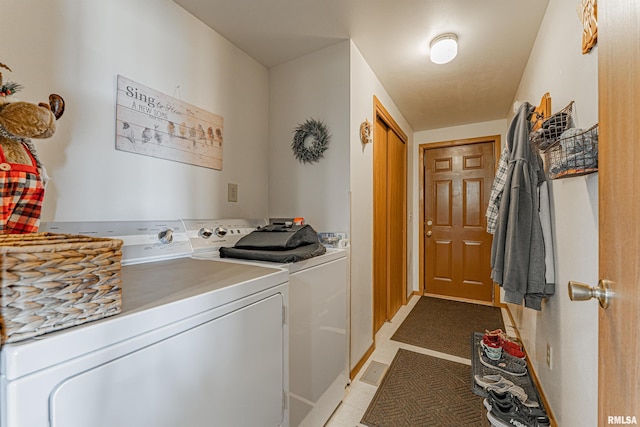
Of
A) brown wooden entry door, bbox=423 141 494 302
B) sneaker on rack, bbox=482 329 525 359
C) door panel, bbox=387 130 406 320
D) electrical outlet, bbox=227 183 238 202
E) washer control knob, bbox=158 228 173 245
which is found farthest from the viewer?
brown wooden entry door, bbox=423 141 494 302

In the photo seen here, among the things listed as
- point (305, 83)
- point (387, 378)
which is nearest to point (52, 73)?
point (305, 83)

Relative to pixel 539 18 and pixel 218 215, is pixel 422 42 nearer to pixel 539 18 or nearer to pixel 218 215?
pixel 539 18

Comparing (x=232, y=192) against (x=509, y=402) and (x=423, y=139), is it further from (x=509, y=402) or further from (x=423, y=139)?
(x=423, y=139)

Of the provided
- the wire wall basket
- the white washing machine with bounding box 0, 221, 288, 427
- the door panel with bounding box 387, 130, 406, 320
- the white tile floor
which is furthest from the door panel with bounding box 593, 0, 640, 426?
the door panel with bounding box 387, 130, 406, 320

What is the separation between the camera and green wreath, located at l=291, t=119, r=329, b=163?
1919 millimetres

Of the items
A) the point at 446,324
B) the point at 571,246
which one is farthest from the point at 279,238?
the point at 446,324

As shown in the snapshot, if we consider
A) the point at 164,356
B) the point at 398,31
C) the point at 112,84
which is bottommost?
the point at 164,356

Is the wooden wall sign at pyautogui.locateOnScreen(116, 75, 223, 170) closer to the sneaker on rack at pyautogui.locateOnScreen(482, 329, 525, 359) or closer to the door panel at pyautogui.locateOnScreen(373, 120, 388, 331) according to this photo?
the door panel at pyautogui.locateOnScreen(373, 120, 388, 331)

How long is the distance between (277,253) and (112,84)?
111cm

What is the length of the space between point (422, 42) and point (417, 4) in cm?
38

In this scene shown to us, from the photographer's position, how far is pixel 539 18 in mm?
1681

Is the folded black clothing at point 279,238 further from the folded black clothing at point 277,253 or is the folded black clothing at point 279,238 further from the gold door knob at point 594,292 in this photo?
the gold door knob at point 594,292

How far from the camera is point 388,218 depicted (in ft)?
9.26

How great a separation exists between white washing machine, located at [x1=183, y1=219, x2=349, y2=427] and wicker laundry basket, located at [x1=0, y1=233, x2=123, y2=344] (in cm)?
63
